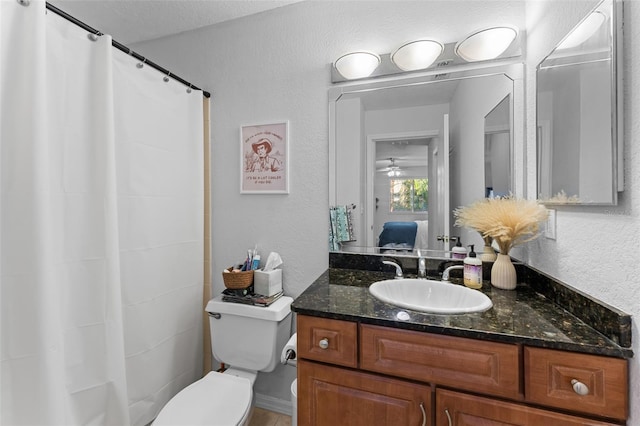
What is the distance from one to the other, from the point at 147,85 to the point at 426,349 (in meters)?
1.74

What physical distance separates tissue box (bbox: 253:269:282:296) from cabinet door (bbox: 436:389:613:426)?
0.97 meters

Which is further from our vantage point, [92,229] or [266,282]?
[266,282]

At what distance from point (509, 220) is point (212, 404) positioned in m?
1.50

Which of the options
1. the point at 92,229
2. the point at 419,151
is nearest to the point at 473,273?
the point at 419,151

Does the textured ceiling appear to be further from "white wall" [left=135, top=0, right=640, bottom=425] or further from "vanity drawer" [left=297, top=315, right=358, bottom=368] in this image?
"vanity drawer" [left=297, top=315, right=358, bottom=368]

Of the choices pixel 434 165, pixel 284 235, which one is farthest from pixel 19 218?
pixel 434 165

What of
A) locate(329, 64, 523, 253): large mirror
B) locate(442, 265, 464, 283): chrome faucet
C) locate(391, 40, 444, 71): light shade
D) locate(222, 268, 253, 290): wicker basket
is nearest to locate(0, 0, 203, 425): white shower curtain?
locate(222, 268, 253, 290): wicker basket

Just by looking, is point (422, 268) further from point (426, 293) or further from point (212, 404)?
point (212, 404)

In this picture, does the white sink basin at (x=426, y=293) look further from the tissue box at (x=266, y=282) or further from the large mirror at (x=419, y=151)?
the tissue box at (x=266, y=282)

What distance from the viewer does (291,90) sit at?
1.67 meters

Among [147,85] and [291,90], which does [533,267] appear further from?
[147,85]

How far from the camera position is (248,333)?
152 cm

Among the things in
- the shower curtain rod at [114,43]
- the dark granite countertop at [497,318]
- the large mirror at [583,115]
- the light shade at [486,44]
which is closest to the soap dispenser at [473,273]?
the dark granite countertop at [497,318]

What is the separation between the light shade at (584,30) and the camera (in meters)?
0.82
